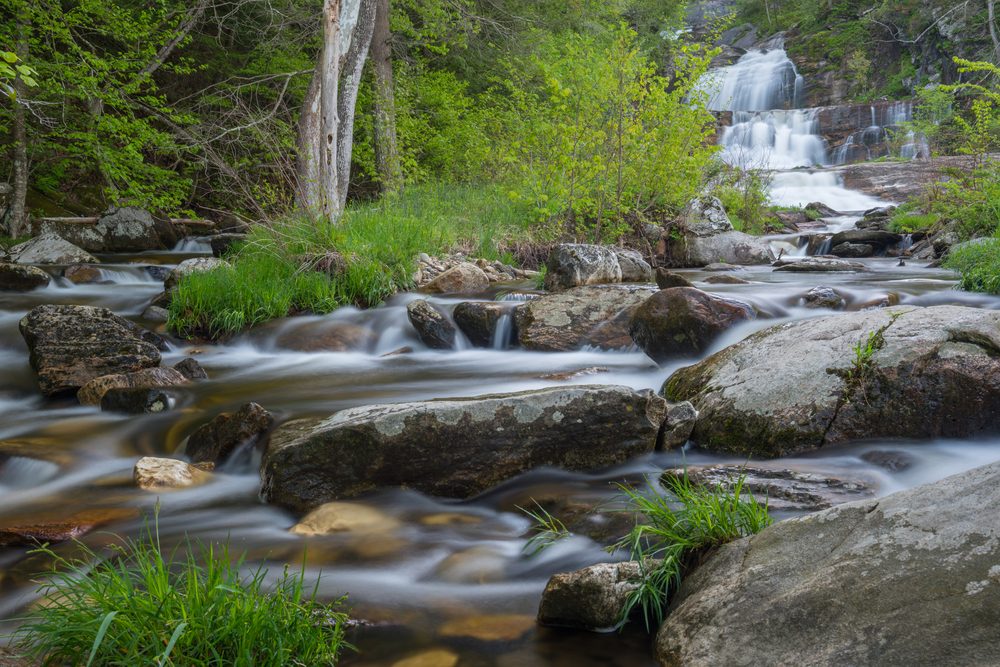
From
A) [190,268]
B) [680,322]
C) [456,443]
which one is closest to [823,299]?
[680,322]

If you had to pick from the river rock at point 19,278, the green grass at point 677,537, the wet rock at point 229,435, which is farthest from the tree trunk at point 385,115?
the green grass at point 677,537

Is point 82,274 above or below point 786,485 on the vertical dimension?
above

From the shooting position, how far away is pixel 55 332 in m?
6.37

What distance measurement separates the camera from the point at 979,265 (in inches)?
308

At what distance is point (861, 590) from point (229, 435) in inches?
148

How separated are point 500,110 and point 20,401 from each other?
14.1 meters

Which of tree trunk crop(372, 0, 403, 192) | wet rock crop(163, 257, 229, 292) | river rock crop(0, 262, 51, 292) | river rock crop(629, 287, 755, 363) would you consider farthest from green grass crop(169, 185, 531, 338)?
river rock crop(629, 287, 755, 363)

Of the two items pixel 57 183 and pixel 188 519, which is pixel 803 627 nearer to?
pixel 188 519

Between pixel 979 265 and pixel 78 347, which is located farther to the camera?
pixel 979 265

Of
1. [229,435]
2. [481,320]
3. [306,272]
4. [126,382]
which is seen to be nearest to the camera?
[229,435]

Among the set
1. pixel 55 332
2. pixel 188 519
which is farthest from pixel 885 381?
pixel 55 332

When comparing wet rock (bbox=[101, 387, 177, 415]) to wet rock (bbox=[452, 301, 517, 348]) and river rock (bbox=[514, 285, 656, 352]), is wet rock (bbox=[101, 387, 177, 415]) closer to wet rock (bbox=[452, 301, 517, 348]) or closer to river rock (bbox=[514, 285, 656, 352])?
wet rock (bbox=[452, 301, 517, 348])

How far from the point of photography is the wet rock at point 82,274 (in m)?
10.7

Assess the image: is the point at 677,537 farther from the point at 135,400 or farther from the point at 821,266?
the point at 821,266
